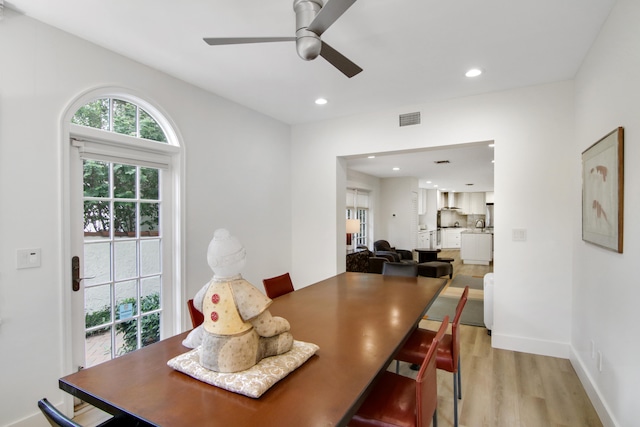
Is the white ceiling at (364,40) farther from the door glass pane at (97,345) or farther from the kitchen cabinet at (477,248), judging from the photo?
the kitchen cabinet at (477,248)

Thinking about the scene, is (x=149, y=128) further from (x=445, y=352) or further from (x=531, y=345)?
(x=531, y=345)

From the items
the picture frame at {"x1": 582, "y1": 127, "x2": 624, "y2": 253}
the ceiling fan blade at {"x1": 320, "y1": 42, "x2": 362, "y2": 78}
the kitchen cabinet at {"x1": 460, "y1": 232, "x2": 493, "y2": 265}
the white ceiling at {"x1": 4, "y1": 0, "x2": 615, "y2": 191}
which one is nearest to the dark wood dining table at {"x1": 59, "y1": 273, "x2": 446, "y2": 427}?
the picture frame at {"x1": 582, "y1": 127, "x2": 624, "y2": 253}

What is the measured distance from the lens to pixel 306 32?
167cm

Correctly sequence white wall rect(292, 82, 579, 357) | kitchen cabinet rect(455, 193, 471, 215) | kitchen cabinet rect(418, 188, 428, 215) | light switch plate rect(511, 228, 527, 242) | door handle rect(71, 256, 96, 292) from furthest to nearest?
kitchen cabinet rect(455, 193, 471, 215) → kitchen cabinet rect(418, 188, 428, 215) → light switch plate rect(511, 228, 527, 242) → white wall rect(292, 82, 579, 357) → door handle rect(71, 256, 96, 292)

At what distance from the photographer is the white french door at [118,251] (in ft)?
7.58

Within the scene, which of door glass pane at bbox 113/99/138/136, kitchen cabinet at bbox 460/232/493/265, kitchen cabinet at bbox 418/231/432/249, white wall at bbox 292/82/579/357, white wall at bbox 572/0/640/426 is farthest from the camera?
kitchen cabinet at bbox 418/231/432/249

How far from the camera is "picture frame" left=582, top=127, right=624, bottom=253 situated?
177cm

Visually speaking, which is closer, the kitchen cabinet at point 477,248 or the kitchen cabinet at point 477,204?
the kitchen cabinet at point 477,248

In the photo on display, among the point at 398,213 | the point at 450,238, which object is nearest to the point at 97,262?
the point at 398,213

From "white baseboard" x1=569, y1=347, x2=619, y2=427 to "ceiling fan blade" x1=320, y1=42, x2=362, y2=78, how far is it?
101 inches

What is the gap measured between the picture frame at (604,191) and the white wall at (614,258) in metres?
0.05

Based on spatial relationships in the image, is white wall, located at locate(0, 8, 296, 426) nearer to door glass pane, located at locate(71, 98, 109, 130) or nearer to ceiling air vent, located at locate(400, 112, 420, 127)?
door glass pane, located at locate(71, 98, 109, 130)

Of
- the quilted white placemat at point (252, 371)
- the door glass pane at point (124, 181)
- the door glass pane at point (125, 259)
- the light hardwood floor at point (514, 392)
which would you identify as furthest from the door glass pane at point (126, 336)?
A: the light hardwood floor at point (514, 392)

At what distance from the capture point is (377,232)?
912 cm
